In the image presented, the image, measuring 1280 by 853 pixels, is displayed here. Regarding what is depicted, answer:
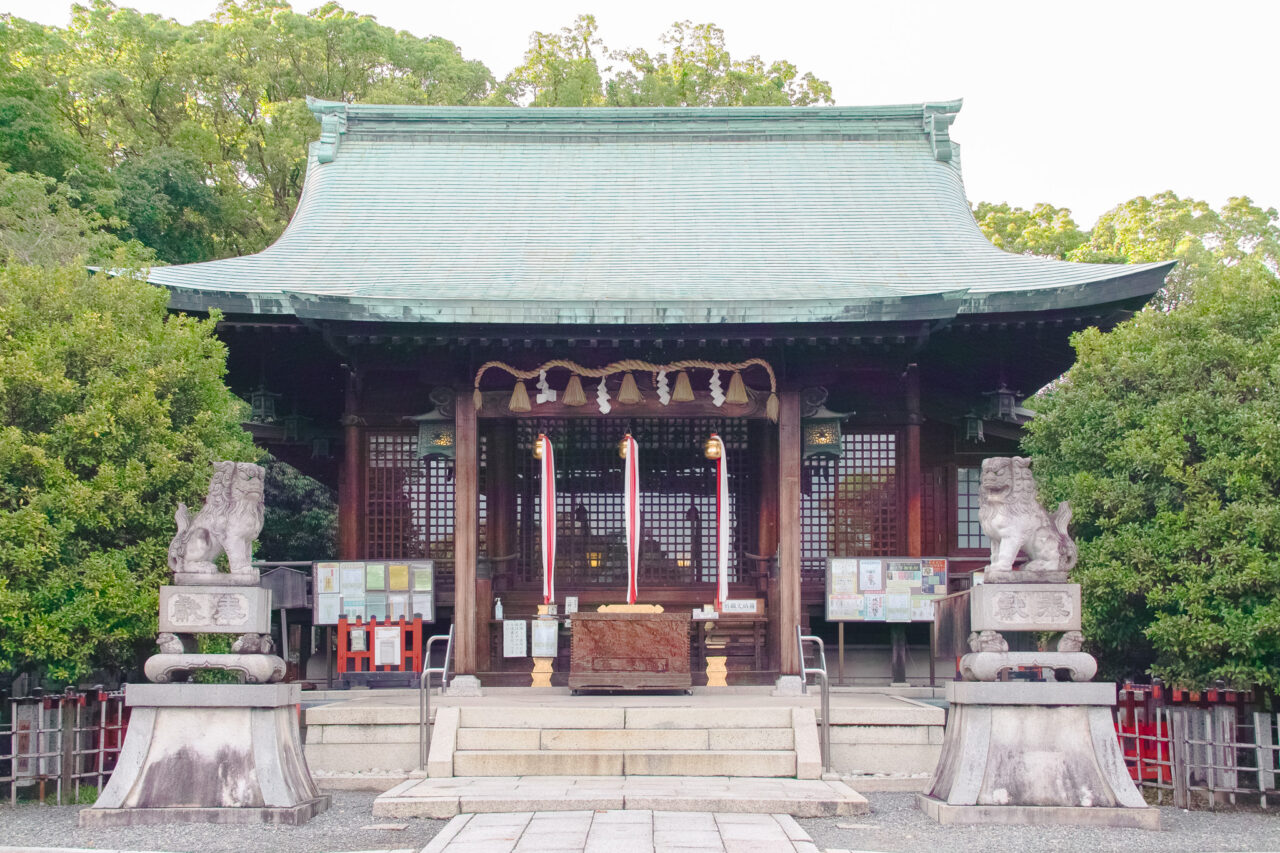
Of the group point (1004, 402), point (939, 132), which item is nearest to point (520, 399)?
point (1004, 402)

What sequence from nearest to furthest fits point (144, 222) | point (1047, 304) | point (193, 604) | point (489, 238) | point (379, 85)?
point (193, 604)
point (1047, 304)
point (489, 238)
point (144, 222)
point (379, 85)

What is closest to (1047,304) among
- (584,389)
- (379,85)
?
(584,389)

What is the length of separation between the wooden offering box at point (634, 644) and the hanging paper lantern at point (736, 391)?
7.69 feet

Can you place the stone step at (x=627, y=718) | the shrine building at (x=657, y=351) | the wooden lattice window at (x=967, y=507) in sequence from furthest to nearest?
the wooden lattice window at (x=967, y=507), the shrine building at (x=657, y=351), the stone step at (x=627, y=718)

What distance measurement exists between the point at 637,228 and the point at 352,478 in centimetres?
486

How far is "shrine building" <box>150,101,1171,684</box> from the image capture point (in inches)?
487

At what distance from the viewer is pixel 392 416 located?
14273mm

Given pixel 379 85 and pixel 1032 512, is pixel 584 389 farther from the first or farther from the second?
pixel 379 85

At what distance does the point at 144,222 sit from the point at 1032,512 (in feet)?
70.0

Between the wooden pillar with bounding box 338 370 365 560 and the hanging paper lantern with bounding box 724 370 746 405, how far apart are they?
14.6ft

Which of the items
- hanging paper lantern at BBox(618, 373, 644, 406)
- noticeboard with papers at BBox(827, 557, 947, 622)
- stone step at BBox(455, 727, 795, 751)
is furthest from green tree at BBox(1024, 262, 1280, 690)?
hanging paper lantern at BBox(618, 373, 644, 406)

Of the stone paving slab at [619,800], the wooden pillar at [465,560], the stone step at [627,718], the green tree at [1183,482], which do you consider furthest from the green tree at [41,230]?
the green tree at [1183,482]

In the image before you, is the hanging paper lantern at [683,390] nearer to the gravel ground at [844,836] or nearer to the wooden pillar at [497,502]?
the wooden pillar at [497,502]

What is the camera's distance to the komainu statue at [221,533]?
347 inches
